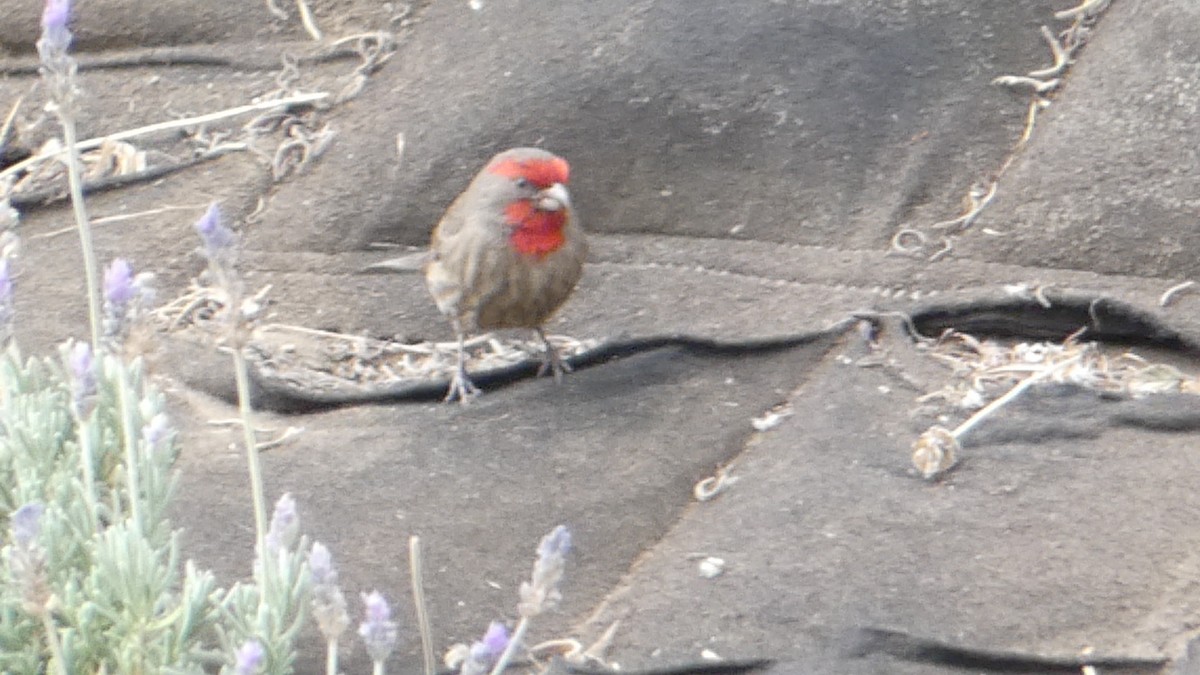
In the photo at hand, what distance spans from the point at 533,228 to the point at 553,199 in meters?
0.10

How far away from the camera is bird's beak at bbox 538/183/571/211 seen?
4.60 metres

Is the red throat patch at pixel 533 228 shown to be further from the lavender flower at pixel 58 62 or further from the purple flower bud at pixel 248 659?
the purple flower bud at pixel 248 659

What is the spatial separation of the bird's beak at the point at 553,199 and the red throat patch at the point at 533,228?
23mm

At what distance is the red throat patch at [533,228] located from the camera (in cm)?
463

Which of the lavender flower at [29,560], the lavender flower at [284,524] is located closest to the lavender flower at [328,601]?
the lavender flower at [284,524]

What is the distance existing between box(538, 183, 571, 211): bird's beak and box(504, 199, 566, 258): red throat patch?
0.08ft

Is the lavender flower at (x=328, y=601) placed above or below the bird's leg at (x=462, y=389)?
above

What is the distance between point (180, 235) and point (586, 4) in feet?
4.87

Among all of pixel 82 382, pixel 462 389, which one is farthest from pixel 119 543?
pixel 462 389

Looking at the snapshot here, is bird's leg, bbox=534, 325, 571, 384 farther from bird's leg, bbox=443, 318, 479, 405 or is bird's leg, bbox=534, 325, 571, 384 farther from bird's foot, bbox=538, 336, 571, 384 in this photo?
bird's leg, bbox=443, 318, 479, 405

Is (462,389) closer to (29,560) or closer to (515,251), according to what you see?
(515,251)

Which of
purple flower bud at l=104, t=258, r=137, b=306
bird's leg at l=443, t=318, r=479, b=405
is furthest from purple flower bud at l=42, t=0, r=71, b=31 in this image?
bird's leg at l=443, t=318, r=479, b=405

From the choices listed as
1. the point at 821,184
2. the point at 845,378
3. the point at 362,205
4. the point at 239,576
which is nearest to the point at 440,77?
the point at 362,205

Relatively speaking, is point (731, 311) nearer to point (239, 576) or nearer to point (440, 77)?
point (440, 77)
